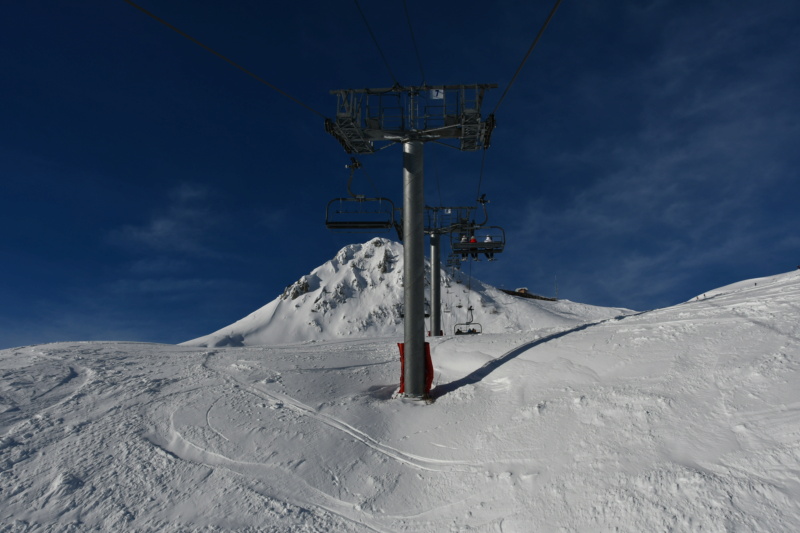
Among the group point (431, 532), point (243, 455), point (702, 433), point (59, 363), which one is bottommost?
point (431, 532)

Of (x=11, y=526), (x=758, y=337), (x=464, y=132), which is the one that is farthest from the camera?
(x=464, y=132)

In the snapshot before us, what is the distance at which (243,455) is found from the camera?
6762mm

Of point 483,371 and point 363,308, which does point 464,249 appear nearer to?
point 483,371

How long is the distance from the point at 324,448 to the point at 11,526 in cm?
362

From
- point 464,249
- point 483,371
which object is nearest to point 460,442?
point 483,371

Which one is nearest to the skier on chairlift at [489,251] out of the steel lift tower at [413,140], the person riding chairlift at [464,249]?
the person riding chairlift at [464,249]

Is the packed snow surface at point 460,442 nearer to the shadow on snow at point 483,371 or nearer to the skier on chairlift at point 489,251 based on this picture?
the shadow on snow at point 483,371

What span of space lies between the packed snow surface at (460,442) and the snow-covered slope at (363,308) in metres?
40.1

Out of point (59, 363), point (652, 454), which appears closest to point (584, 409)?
point (652, 454)

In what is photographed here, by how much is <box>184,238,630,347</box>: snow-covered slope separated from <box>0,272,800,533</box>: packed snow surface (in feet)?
131

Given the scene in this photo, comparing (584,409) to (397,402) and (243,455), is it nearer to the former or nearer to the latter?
(397,402)

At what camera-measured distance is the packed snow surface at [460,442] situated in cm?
508

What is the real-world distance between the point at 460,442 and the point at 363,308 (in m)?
61.3

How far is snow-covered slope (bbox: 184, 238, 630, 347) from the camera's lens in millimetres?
52375
